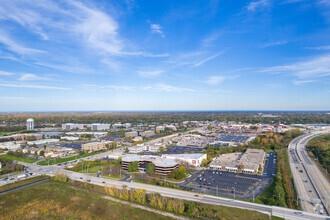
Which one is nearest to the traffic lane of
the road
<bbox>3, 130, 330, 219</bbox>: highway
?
<bbox>3, 130, 330, 219</bbox>: highway

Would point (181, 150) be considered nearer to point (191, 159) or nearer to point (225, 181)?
point (191, 159)

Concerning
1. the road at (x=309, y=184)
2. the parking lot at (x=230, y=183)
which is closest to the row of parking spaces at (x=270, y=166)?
the parking lot at (x=230, y=183)

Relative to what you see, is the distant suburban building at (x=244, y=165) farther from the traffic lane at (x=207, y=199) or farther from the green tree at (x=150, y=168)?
the traffic lane at (x=207, y=199)

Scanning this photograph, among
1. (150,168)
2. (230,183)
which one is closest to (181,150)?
(150,168)

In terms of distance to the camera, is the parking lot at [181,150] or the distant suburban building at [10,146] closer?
the parking lot at [181,150]

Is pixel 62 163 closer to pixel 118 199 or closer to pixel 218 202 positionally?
pixel 118 199
